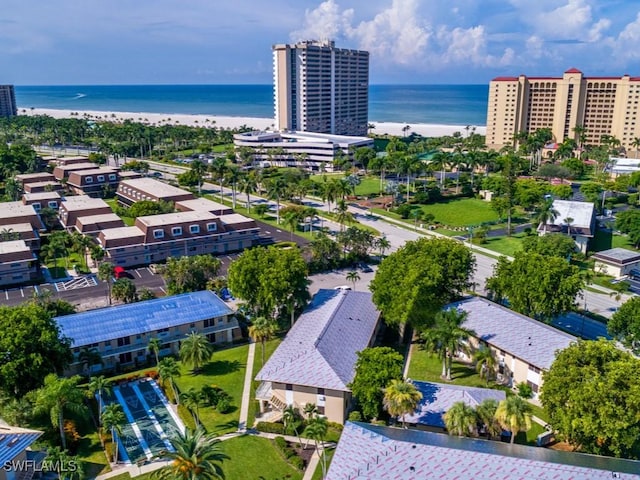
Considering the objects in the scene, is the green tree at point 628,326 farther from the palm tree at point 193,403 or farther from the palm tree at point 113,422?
the palm tree at point 113,422

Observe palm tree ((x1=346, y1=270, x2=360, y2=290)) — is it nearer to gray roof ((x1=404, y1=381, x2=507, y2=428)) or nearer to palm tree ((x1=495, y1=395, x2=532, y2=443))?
gray roof ((x1=404, y1=381, x2=507, y2=428))

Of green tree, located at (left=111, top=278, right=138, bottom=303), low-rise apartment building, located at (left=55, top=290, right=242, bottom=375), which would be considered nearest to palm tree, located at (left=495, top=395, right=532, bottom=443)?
low-rise apartment building, located at (left=55, top=290, right=242, bottom=375)

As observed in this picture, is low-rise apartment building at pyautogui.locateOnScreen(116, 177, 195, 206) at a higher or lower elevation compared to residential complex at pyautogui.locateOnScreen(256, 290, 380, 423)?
higher

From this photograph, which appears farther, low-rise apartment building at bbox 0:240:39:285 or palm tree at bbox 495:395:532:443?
low-rise apartment building at bbox 0:240:39:285

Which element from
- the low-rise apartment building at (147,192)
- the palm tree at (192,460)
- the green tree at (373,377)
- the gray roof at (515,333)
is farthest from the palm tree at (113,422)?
the low-rise apartment building at (147,192)

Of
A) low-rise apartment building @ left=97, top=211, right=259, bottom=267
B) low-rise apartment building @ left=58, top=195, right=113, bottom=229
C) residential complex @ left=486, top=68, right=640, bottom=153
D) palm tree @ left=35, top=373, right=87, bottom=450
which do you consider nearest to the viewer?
palm tree @ left=35, top=373, right=87, bottom=450

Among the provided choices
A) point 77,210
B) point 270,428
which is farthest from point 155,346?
point 77,210

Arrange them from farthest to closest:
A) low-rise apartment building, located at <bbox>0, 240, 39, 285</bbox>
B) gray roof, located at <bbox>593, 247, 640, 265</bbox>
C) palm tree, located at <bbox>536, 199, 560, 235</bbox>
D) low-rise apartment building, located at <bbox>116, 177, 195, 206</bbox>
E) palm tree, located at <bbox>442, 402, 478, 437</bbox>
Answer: low-rise apartment building, located at <bbox>116, 177, 195, 206</bbox>, palm tree, located at <bbox>536, 199, 560, 235</bbox>, gray roof, located at <bbox>593, 247, 640, 265</bbox>, low-rise apartment building, located at <bbox>0, 240, 39, 285</bbox>, palm tree, located at <bbox>442, 402, 478, 437</bbox>

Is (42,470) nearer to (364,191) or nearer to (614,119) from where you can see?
(364,191)
